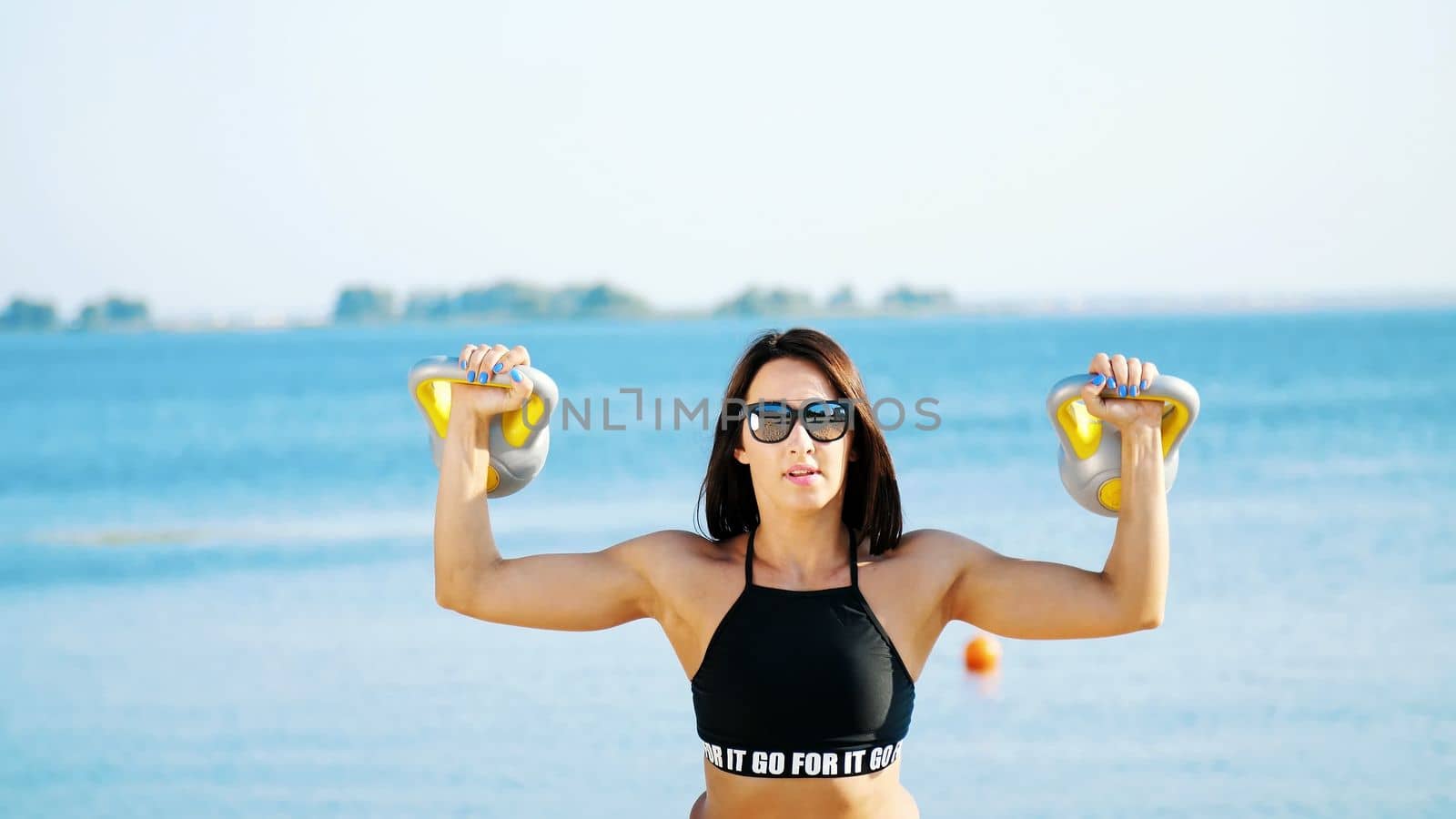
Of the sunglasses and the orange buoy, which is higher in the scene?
the sunglasses

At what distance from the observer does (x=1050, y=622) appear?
266 centimetres

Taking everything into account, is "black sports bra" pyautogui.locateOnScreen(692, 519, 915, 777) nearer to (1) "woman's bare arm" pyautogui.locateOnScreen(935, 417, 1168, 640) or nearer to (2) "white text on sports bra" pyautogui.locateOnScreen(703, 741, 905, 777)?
(2) "white text on sports bra" pyautogui.locateOnScreen(703, 741, 905, 777)

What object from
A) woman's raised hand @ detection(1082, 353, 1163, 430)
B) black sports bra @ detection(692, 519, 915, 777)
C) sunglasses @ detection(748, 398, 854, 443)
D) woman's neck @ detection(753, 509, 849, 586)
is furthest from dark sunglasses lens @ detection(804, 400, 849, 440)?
woman's raised hand @ detection(1082, 353, 1163, 430)

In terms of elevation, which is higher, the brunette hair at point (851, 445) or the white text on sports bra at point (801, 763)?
the brunette hair at point (851, 445)

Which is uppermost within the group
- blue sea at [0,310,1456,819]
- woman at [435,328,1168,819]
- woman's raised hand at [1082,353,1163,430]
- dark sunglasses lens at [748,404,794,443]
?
woman's raised hand at [1082,353,1163,430]

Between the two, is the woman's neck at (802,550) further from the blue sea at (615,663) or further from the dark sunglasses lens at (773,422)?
the blue sea at (615,663)

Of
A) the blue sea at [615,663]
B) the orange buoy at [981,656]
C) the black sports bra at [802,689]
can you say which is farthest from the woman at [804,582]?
the orange buoy at [981,656]

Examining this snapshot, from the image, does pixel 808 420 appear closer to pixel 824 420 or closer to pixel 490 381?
pixel 824 420

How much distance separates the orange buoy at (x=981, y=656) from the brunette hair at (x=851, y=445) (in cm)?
520

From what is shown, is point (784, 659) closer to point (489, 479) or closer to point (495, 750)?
point (489, 479)

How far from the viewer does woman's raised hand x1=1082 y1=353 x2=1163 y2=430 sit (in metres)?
2.61

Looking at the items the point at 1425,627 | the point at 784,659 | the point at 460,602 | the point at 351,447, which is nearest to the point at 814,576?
the point at 784,659

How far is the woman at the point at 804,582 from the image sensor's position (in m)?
2.60

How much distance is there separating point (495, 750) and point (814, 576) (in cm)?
427
